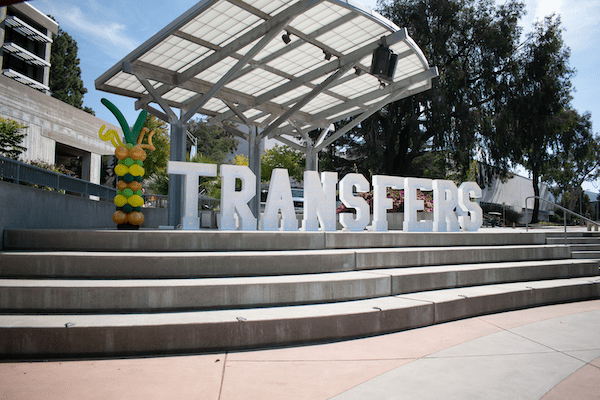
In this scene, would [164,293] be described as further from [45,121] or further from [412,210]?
[45,121]

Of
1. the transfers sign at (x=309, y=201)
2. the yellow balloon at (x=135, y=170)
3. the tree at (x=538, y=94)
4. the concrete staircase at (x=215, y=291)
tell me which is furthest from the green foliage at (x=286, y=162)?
the concrete staircase at (x=215, y=291)

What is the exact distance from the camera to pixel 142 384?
3557 mm

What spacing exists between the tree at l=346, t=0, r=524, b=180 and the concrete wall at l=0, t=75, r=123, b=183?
19.4 metres

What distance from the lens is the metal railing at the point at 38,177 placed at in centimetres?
770

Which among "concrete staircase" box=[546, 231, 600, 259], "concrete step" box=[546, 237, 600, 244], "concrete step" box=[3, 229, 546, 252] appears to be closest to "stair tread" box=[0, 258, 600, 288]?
"concrete step" box=[3, 229, 546, 252]

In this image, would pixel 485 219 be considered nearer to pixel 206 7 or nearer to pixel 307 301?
pixel 206 7

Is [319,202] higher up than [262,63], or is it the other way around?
[262,63]

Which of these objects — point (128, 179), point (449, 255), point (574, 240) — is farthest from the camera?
point (574, 240)

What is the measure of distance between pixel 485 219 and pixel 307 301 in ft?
79.5

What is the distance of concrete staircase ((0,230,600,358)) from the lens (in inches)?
169

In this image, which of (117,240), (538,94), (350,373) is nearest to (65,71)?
(538,94)

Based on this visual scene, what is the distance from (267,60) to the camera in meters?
13.4

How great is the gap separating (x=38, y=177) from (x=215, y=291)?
21.1 feet

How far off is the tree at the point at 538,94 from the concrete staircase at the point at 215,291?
73.2 ft
